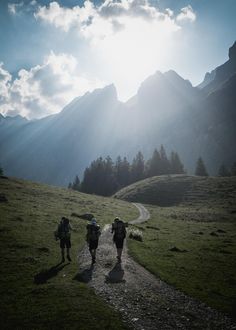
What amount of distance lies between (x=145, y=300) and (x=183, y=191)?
272ft

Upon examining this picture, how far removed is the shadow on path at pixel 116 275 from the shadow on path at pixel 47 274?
3.59 metres

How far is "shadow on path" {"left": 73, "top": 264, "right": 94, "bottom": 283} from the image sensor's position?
1688cm

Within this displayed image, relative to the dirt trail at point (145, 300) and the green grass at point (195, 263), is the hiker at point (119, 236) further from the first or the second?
the green grass at point (195, 263)

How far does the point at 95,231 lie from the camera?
2133 cm

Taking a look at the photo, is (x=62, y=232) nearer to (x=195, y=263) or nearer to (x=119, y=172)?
(x=195, y=263)

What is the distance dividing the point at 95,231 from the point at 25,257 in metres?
5.72

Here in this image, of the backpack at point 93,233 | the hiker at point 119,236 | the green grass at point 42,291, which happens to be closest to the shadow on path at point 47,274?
the green grass at point 42,291

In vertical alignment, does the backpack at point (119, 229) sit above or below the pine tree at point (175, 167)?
below

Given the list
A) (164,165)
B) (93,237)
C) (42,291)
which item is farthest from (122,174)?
(42,291)

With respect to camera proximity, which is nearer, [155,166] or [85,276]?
[85,276]

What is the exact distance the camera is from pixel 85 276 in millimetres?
17625

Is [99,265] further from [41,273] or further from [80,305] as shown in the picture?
[80,305]

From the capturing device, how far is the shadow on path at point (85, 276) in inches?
665

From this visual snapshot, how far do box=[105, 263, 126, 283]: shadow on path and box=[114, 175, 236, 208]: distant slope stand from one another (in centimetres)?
6263
